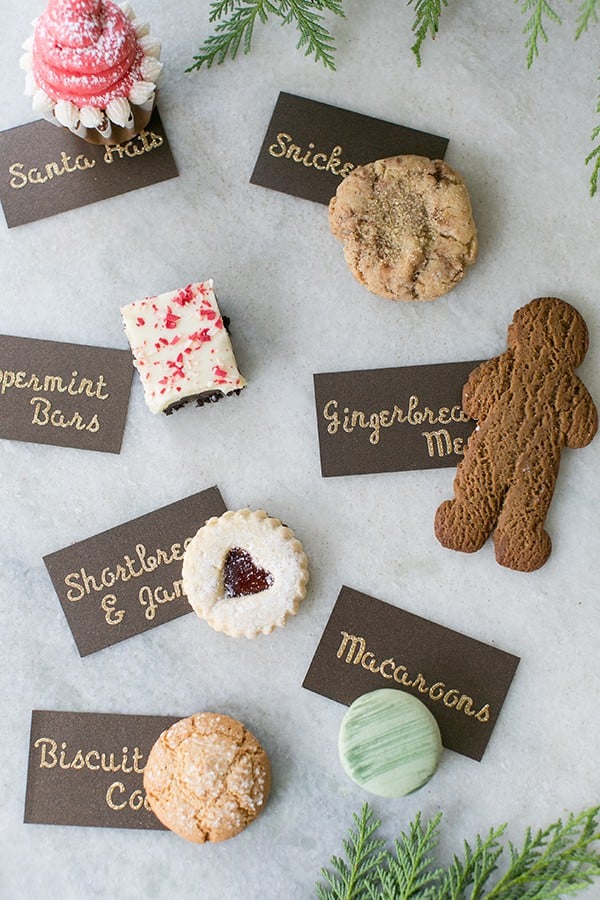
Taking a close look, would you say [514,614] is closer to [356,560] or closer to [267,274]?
[356,560]

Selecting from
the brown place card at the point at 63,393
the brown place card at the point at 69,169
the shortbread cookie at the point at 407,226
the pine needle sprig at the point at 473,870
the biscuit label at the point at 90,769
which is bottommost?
the biscuit label at the point at 90,769

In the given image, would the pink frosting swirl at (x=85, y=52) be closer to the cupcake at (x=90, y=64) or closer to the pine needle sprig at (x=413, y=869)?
the cupcake at (x=90, y=64)

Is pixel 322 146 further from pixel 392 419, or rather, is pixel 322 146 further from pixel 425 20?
pixel 392 419

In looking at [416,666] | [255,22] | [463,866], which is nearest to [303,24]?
[255,22]

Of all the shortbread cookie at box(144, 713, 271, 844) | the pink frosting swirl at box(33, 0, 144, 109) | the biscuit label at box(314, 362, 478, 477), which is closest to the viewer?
the pink frosting swirl at box(33, 0, 144, 109)

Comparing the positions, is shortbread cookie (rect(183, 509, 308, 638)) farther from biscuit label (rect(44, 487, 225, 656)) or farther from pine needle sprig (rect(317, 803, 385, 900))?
pine needle sprig (rect(317, 803, 385, 900))

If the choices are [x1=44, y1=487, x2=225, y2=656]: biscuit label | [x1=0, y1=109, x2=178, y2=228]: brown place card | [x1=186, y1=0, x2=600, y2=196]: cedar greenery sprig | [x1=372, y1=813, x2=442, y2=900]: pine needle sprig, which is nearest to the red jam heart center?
[x1=44, y1=487, x2=225, y2=656]: biscuit label

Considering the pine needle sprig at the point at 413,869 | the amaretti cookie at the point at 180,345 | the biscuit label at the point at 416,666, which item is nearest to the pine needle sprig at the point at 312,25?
the amaretti cookie at the point at 180,345
